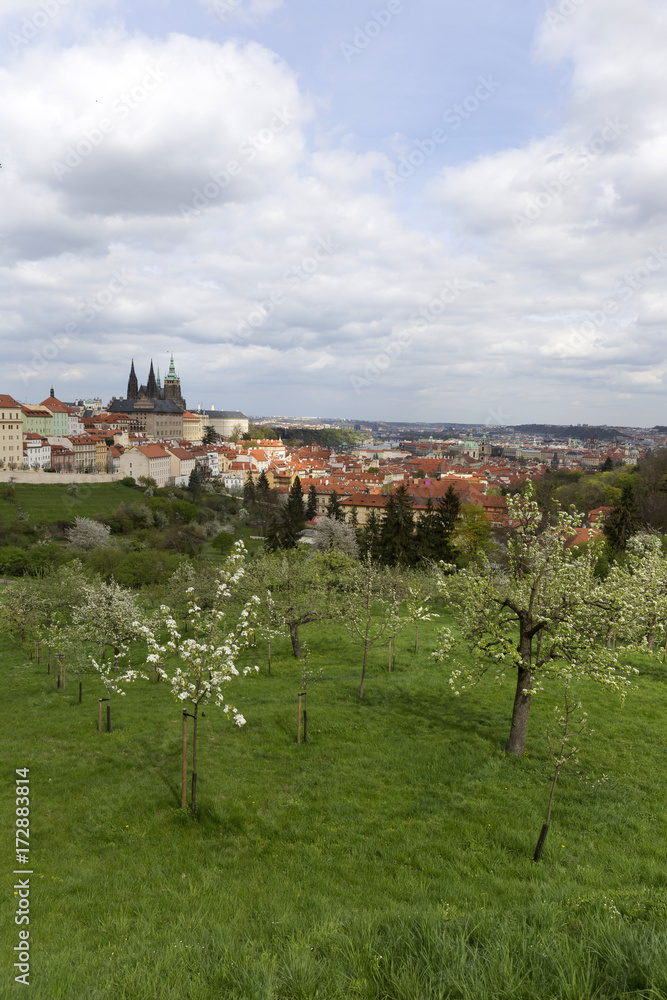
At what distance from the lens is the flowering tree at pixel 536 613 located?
43.6 ft

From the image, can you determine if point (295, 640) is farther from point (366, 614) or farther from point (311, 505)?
point (311, 505)

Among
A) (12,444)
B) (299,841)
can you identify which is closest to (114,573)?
(299,841)

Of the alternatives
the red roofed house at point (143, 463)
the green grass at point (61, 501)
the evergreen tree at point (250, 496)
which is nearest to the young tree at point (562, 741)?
the green grass at point (61, 501)

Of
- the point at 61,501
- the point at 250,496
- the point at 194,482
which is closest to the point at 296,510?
the point at 250,496

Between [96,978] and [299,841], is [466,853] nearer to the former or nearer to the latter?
[299,841]

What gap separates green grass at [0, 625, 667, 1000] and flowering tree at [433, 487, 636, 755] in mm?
2587

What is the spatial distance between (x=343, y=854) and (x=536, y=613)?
8067 millimetres

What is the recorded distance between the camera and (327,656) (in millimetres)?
25812

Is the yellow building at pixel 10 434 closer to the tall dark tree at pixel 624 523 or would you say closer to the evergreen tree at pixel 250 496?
the evergreen tree at pixel 250 496

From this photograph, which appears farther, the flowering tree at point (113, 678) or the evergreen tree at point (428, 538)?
the evergreen tree at point (428, 538)

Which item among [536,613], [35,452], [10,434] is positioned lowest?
[536,613]

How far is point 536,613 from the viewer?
14.5 metres

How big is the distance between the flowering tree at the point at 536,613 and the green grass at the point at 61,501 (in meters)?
80.7

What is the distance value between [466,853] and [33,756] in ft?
39.1
